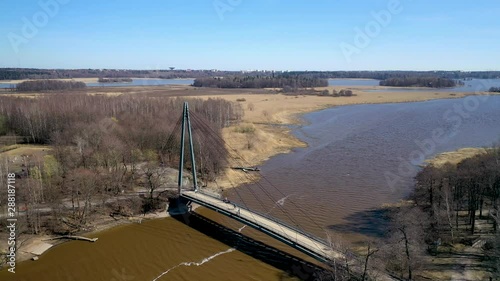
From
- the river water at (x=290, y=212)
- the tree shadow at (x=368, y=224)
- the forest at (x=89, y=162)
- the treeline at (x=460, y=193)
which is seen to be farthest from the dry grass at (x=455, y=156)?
the forest at (x=89, y=162)

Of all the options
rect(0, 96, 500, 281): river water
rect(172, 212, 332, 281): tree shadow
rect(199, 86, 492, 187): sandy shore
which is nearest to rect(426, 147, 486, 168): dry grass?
rect(0, 96, 500, 281): river water

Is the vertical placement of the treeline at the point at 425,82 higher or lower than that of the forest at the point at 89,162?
higher

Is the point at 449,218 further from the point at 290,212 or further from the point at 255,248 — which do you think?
the point at 255,248

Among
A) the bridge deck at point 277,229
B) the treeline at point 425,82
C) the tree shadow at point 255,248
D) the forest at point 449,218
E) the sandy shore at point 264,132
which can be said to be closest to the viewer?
the forest at point 449,218

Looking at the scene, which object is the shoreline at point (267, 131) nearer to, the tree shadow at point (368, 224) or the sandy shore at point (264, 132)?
the sandy shore at point (264, 132)

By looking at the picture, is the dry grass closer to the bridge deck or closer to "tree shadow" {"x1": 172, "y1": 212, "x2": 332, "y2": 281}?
the bridge deck

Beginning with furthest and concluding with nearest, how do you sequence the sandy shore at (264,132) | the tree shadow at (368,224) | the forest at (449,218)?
the sandy shore at (264,132) < the tree shadow at (368,224) < the forest at (449,218)

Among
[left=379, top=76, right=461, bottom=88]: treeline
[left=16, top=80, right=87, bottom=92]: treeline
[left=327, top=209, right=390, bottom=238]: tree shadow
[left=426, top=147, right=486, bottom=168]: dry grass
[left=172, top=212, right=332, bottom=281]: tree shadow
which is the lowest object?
[left=172, top=212, right=332, bottom=281]: tree shadow
